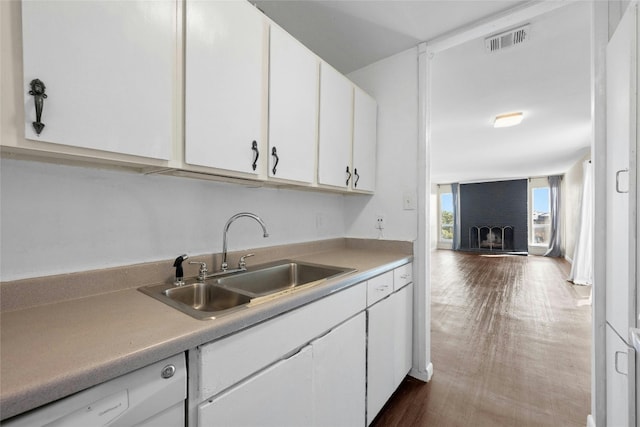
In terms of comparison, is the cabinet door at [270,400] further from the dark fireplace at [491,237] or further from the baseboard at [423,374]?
the dark fireplace at [491,237]

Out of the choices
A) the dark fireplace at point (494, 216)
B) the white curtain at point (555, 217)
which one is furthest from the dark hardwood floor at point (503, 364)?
the dark fireplace at point (494, 216)

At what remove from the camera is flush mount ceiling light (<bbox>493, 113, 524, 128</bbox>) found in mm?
3274

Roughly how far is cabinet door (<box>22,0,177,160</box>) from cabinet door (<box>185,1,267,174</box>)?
2.8 inches

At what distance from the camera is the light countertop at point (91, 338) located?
506 mm

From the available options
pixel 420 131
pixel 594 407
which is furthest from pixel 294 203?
pixel 594 407

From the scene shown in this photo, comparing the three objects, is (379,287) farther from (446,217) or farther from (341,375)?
(446,217)

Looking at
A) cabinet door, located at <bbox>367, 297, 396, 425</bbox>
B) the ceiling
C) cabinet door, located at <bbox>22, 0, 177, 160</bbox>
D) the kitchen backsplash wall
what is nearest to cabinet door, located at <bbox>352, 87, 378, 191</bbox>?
the ceiling

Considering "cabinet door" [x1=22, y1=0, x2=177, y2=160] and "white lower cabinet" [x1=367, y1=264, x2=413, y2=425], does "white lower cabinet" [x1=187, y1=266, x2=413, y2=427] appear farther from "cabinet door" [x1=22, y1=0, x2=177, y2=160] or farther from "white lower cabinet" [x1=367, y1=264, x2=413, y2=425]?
"cabinet door" [x1=22, y1=0, x2=177, y2=160]

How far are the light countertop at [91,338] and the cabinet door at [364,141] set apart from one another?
1.18 metres

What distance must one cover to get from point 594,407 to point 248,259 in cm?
198

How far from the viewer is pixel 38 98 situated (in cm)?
69

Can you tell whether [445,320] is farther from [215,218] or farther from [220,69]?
[220,69]

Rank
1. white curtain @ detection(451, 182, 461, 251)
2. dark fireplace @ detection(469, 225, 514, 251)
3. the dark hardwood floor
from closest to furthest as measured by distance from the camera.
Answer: the dark hardwood floor, dark fireplace @ detection(469, 225, 514, 251), white curtain @ detection(451, 182, 461, 251)

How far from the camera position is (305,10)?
65.1 inches
